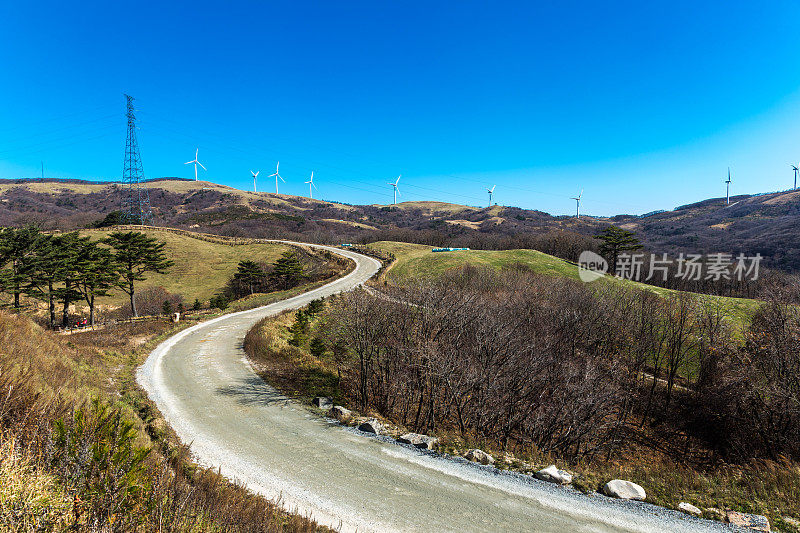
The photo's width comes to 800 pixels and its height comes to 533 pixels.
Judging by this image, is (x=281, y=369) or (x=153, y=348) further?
(x=153, y=348)

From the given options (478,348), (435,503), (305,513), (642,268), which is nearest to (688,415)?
(478,348)

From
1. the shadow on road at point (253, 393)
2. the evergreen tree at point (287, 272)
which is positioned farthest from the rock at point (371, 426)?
the evergreen tree at point (287, 272)

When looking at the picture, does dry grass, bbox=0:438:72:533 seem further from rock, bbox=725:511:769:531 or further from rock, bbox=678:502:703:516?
rock, bbox=725:511:769:531

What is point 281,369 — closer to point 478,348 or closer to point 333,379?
point 333,379

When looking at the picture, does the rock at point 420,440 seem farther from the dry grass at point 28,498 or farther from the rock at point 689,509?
the dry grass at point 28,498

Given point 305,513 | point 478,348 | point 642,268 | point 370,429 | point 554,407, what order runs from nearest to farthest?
point 305,513 < point 370,429 < point 554,407 < point 478,348 < point 642,268
